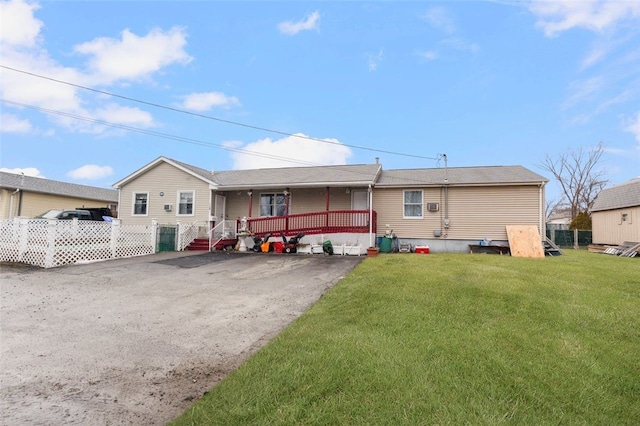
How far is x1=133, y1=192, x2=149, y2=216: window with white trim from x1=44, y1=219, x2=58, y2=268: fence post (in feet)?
23.6

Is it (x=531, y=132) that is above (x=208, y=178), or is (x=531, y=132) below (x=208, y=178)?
above

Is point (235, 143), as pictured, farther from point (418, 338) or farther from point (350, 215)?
point (418, 338)

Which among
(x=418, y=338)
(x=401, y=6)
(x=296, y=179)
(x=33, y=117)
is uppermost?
(x=401, y=6)

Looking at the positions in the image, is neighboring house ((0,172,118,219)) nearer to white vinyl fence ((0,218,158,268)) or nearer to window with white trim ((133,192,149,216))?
window with white trim ((133,192,149,216))

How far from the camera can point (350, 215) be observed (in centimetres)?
1430

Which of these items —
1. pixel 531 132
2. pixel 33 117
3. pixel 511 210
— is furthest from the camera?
pixel 531 132

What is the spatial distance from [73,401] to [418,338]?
11.3 feet

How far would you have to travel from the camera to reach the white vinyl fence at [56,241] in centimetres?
1028

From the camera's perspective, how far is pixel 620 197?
19.3m

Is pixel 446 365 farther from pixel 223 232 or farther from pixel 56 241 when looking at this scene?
pixel 223 232

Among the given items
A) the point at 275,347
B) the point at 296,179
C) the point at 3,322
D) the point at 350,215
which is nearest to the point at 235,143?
the point at 296,179

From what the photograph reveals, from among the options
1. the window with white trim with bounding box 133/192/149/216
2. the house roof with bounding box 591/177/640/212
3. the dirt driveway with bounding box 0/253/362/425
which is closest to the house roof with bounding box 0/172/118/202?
the window with white trim with bounding box 133/192/149/216

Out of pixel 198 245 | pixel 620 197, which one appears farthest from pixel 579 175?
pixel 198 245

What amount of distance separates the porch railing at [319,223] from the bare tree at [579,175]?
30.9 meters
